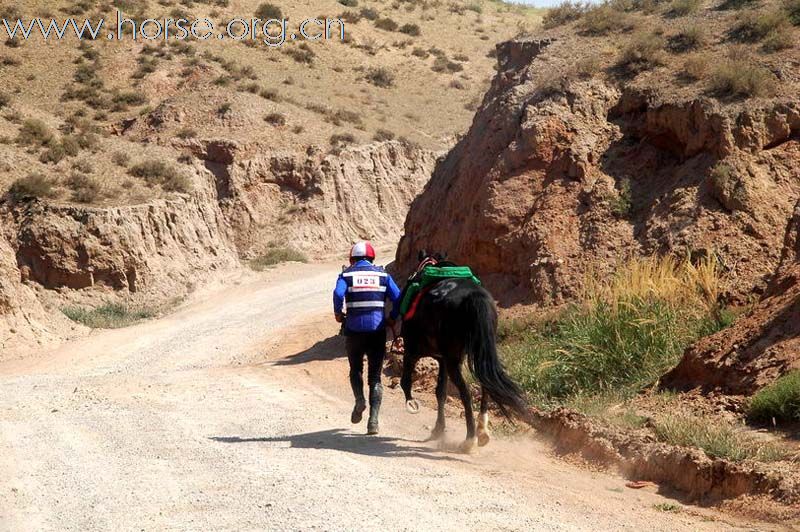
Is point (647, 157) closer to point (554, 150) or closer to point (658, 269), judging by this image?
point (554, 150)

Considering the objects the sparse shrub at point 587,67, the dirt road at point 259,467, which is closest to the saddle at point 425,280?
the dirt road at point 259,467

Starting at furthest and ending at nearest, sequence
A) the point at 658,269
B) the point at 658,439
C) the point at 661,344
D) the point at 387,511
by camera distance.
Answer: the point at 658,269, the point at 661,344, the point at 658,439, the point at 387,511

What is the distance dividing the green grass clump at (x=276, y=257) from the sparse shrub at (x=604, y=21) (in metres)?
16.3

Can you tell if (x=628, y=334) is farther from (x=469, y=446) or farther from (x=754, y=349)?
(x=469, y=446)

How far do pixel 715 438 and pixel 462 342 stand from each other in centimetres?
255

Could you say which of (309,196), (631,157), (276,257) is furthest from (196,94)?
(631,157)

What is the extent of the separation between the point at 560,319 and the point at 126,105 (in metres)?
30.4

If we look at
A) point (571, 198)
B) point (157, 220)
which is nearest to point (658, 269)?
point (571, 198)

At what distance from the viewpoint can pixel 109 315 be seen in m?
24.1

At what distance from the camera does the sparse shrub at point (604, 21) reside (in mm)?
18203

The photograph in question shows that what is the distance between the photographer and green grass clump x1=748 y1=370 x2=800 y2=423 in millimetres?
8461

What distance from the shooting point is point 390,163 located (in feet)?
130

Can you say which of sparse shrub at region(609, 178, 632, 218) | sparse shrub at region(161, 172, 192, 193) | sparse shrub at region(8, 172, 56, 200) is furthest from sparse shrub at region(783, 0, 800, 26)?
sparse shrub at region(161, 172, 192, 193)

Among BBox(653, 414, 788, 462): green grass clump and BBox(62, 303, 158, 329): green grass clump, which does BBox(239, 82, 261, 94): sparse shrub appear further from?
BBox(653, 414, 788, 462): green grass clump
